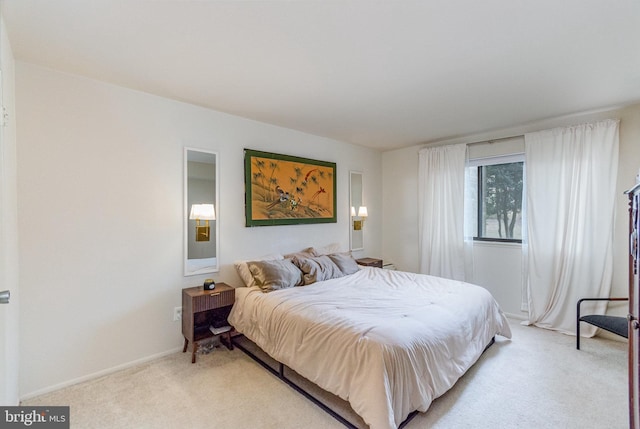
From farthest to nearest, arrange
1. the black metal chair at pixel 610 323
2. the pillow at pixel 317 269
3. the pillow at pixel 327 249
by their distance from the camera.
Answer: the pillow at pixel 327 249, the pillow at pixel 317 269, the black metal chair at pixel 610 323

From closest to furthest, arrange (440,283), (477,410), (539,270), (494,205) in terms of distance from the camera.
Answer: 1. (477,410)
2. (440,283)
3. (539,270)
4. (494,205)

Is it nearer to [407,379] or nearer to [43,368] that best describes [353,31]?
[407,379]

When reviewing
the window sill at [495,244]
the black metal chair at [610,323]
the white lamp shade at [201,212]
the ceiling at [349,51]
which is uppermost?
the ceiling at [349,51]

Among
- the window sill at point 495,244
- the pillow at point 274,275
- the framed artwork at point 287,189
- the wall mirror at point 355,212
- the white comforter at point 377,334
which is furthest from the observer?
the wall mirror at point 355,212

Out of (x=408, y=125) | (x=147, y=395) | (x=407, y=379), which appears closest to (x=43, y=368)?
(x=147, y=395)

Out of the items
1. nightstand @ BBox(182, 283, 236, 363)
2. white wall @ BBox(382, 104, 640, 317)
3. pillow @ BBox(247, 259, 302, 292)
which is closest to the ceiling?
white wall @ BBox(382, 104, 640, 317)

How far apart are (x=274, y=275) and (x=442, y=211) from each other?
107 inches

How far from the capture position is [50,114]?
2266 mm

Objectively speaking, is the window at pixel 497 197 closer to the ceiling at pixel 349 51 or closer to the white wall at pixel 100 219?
the ceiling at pixel 349 51

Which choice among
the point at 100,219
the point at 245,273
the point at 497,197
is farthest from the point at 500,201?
the point at 100,219

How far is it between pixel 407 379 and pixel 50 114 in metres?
3.21

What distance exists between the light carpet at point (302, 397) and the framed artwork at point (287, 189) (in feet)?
5.31

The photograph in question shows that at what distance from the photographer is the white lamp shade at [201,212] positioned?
2928 millimetres

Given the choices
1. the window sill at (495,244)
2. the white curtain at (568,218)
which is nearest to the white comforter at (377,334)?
the white curtain at (568,218)
